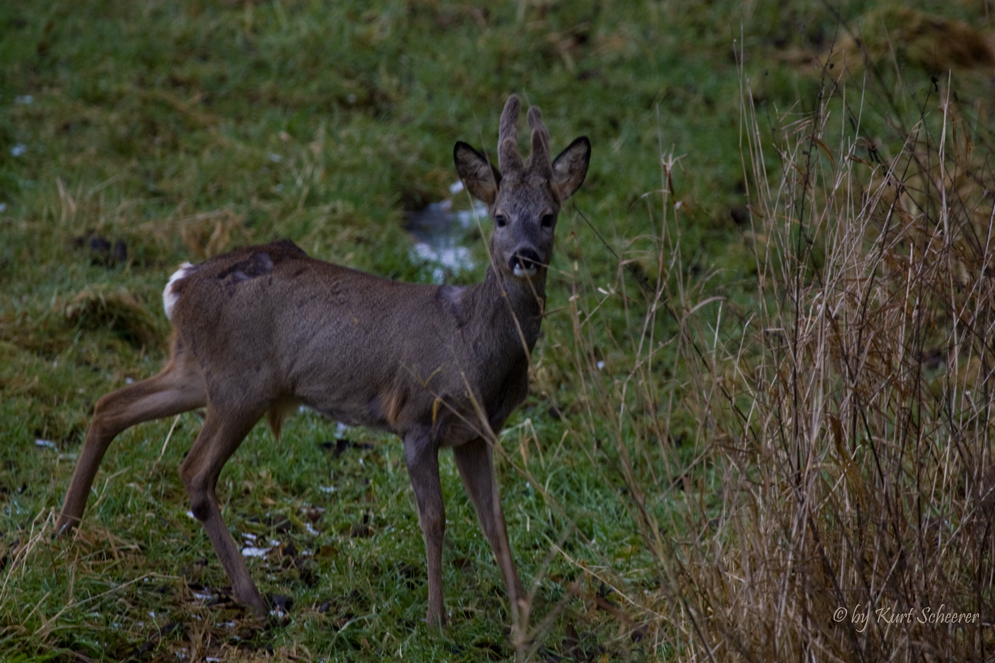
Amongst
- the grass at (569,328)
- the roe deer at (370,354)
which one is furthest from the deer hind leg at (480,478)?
the grass at (569,328)

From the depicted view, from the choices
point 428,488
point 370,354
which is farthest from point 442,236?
point 428,488

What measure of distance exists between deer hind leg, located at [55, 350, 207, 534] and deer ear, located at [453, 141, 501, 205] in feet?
4.16

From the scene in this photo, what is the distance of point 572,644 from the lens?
12.6ft

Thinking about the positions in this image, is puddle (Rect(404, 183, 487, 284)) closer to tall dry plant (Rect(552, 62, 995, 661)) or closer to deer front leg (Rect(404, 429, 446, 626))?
deer front leg (Rect(404, 429, 446, 626))

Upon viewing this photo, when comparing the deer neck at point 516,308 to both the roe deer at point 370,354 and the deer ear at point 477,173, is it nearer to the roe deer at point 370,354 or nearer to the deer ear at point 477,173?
the roe deer at point 370,354

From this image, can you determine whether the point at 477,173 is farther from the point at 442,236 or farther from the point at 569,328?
the point at 442,236

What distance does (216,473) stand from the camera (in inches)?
166

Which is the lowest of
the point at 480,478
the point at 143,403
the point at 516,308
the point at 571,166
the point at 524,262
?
the point at 480,478

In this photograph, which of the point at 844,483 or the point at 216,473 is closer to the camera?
the point at 844,483

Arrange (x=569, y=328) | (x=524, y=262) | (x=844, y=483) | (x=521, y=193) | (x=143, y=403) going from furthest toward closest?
(x=569, y=328)
(x=143, y=403)
(x=521, y=193)
(x=524, y=262)
(x=844, y=483)

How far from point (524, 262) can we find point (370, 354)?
2.38 feet

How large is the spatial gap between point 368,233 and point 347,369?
2.64 metres

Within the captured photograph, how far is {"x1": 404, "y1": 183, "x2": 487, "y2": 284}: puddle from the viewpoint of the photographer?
662cm

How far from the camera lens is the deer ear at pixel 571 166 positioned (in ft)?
13.7
